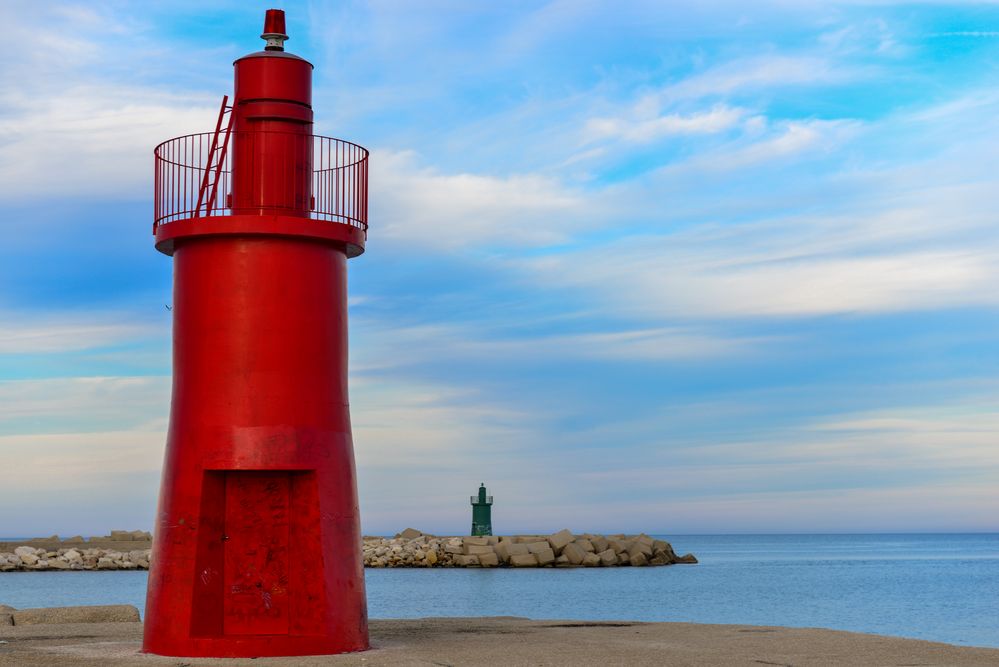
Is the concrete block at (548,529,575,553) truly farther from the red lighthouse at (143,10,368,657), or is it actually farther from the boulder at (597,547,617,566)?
the red lighthouse at (143,10,368,657)

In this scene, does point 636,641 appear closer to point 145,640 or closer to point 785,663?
point 785,663

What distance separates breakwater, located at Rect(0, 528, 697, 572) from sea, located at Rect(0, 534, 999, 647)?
0.61m

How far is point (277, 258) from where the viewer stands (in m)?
12.8

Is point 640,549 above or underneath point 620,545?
underneath

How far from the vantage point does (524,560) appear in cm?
5941

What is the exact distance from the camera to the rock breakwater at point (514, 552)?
59.9 metres

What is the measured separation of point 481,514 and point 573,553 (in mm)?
6667

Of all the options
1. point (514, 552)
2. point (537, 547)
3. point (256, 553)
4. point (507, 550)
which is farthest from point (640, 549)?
point (256, 553)

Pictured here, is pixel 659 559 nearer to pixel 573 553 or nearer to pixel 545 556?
pixel 573 553

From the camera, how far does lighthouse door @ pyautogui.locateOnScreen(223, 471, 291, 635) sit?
41.8 ft

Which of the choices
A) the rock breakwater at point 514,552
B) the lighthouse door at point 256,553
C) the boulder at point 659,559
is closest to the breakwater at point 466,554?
the rock breakwater at point 514,552

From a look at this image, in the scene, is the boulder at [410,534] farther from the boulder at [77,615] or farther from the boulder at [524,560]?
the boulder at [77,615]

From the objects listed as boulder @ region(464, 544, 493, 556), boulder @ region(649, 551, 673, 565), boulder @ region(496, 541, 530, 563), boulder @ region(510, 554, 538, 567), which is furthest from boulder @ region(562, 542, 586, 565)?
boulder @ region(649, 551, 673, 565)

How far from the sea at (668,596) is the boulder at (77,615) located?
1318 cm
